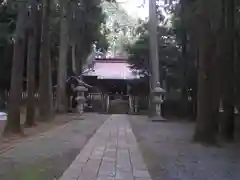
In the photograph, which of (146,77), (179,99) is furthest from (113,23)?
(179,99)

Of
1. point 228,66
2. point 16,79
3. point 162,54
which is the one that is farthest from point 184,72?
point 16,79

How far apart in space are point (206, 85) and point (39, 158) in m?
6.20

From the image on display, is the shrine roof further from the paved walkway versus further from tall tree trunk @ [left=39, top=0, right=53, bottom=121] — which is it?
the paved walkway

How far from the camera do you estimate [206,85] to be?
13828mm

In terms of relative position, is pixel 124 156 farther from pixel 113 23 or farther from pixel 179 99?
pixel 113 23

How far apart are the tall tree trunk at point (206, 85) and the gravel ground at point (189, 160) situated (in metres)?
0.53

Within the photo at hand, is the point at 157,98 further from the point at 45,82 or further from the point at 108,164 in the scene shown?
the point at 108,164

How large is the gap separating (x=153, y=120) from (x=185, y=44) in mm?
5908

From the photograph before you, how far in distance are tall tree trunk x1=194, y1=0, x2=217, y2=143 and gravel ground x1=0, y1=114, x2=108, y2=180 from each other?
3.70 meters

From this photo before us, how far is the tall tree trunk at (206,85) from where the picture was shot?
546 inches

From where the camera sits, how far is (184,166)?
9.30m

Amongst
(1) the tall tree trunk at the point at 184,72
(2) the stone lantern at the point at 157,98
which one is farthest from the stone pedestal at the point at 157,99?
(1) the tall tree trunk at the point at 184,72

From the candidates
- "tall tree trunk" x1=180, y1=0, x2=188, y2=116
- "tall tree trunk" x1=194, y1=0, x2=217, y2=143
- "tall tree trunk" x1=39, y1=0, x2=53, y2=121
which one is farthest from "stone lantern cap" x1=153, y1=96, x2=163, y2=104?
"tall tree trunk" x1=194, y1=0, x2=217, y2=143

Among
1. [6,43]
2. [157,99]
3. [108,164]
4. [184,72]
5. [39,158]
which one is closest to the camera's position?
[108,164]
